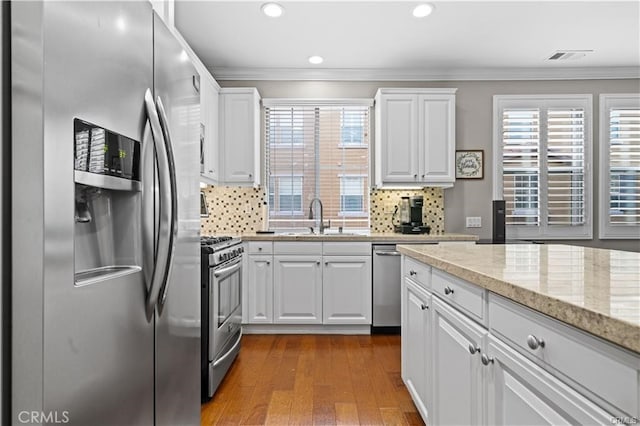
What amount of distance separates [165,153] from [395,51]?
3001 mm

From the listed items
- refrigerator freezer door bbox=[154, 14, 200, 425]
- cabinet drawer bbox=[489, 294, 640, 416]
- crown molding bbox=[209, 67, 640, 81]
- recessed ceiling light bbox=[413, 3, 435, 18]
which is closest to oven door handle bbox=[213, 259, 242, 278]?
refrigerator freezer door bbox=[154, 14, 200, 425]

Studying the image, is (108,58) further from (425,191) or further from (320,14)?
(425,191)

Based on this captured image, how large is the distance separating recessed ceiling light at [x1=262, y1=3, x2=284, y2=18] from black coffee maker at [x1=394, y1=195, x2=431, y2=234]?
2030 millimetres

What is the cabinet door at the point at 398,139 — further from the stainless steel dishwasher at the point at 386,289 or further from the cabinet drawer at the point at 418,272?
the cabinet drawer at the point at 418,272

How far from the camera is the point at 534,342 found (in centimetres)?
87

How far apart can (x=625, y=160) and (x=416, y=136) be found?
2.30 m

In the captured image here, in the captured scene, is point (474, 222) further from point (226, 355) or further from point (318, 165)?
point (226, 355)

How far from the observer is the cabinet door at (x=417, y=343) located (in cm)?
177

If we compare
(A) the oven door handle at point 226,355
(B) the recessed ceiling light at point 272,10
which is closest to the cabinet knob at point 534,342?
(A) the oven door handle at point 226,355

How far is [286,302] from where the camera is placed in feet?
11.6

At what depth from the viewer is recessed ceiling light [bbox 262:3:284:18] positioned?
280 cm

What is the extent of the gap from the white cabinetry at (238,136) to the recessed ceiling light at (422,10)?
170 cm

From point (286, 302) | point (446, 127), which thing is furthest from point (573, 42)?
point (286, 302)

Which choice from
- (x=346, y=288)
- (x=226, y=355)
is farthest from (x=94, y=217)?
(x=346, y=288)
